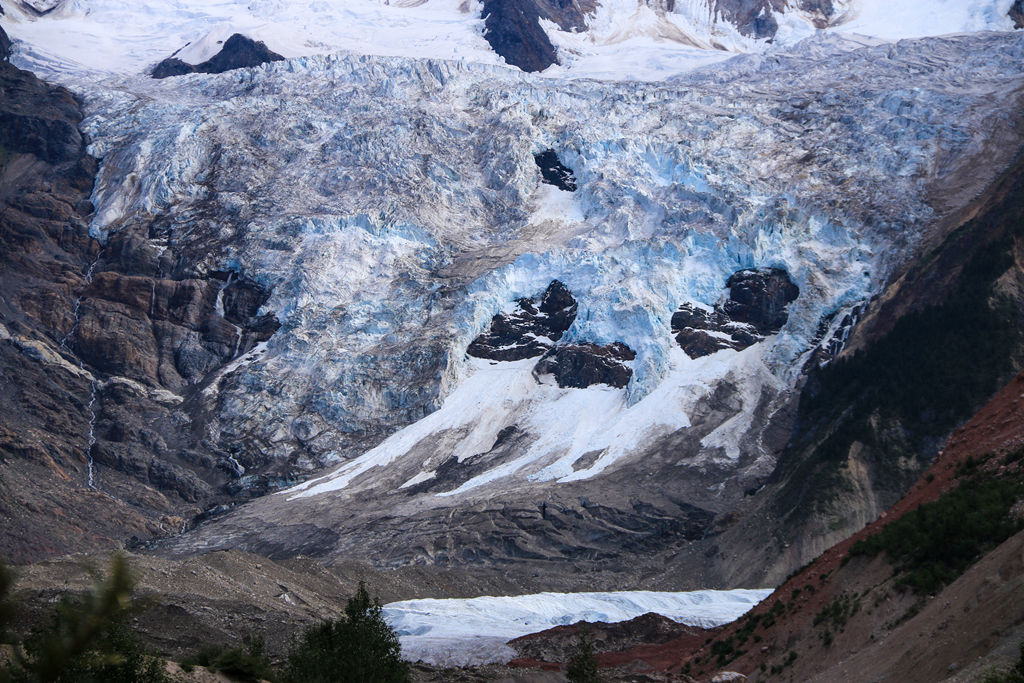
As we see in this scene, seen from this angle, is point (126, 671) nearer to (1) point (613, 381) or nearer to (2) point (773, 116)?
(1) point (613, 381)

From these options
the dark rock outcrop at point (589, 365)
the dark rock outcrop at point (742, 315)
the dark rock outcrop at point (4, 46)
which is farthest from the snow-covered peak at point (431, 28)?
the dark rock outcrop at point (589, 365)

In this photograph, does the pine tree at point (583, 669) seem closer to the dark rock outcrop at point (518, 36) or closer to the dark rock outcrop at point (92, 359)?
the dark rock outcrop at point (92, 359)

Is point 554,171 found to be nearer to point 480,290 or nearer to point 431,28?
point 480,290

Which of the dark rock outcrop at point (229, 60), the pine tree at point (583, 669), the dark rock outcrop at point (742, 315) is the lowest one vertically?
the dark rock outcrop at point (742, 315)

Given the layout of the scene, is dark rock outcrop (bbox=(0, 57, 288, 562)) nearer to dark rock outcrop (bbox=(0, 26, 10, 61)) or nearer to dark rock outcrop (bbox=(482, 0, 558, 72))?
dark rock outcrop (bbox=(0, 26, 10, 61))

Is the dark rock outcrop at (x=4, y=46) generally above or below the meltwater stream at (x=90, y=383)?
above

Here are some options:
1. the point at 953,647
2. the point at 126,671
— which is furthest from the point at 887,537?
the point at 126,671
